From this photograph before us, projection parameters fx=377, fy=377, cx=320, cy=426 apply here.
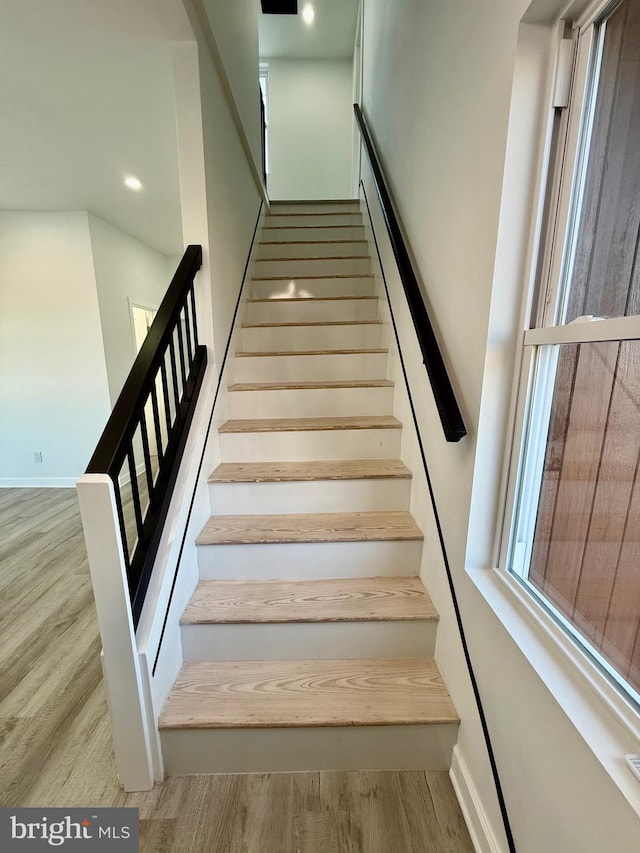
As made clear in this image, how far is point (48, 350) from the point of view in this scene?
12.5ft

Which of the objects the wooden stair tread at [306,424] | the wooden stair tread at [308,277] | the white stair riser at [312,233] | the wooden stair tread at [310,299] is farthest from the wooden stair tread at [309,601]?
the white stair riser at [312,233]

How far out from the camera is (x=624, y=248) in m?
0.71

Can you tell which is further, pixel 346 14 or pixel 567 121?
pixel 346 14

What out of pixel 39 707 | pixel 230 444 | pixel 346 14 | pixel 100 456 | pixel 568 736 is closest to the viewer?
pixel 568 736

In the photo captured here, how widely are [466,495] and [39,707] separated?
1.78 meters

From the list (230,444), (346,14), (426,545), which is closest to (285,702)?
(426,545)

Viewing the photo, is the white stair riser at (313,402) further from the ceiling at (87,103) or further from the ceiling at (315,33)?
the ceiling at (315,33)

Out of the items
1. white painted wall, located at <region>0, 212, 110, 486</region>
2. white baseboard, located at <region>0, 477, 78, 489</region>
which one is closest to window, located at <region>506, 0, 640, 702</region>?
white painted wall, located at <region>0, 212, 110, 486</region>

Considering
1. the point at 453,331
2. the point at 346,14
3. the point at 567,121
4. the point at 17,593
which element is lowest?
the point at 17,593

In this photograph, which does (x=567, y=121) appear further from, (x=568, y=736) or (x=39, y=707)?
(x=39, y=707)

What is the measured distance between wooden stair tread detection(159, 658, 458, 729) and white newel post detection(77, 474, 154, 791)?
110 millimetres

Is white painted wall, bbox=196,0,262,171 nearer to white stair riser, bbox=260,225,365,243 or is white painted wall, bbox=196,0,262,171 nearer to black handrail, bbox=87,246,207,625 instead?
white stair riser, bbox=260,225,365,243

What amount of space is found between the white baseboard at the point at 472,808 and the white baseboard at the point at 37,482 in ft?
13.8

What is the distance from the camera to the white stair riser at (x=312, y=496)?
1.68 metres
